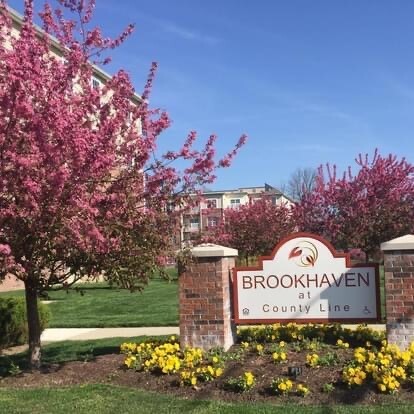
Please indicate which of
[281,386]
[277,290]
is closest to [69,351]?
[277,290]

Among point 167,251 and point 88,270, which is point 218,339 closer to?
point 167,251

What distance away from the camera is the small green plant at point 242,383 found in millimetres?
6355

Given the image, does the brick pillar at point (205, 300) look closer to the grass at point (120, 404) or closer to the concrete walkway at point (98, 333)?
the grass at point (120, 404)

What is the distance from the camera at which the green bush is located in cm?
1068

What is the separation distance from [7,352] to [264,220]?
19.2m

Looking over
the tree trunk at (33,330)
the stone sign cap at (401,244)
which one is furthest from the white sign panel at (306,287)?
the tree trunk at (33,330)

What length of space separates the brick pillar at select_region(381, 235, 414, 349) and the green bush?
6519 millimetres

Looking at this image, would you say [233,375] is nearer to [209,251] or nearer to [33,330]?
[209,251]

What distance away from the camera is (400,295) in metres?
7.23

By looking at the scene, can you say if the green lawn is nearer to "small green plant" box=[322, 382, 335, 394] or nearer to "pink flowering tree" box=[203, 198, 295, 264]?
"small green plant" box=[322, 382, 335, 394]

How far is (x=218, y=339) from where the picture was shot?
7.85 metres

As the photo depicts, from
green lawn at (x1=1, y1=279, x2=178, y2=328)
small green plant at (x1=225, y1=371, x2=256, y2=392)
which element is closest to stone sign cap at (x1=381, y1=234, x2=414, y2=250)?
small green plant at (x1=225, y1=371, x2=256, y2=392)

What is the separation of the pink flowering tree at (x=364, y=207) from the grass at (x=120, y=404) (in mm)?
18071

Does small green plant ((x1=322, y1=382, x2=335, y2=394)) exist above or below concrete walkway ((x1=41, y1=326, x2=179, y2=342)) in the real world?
above
